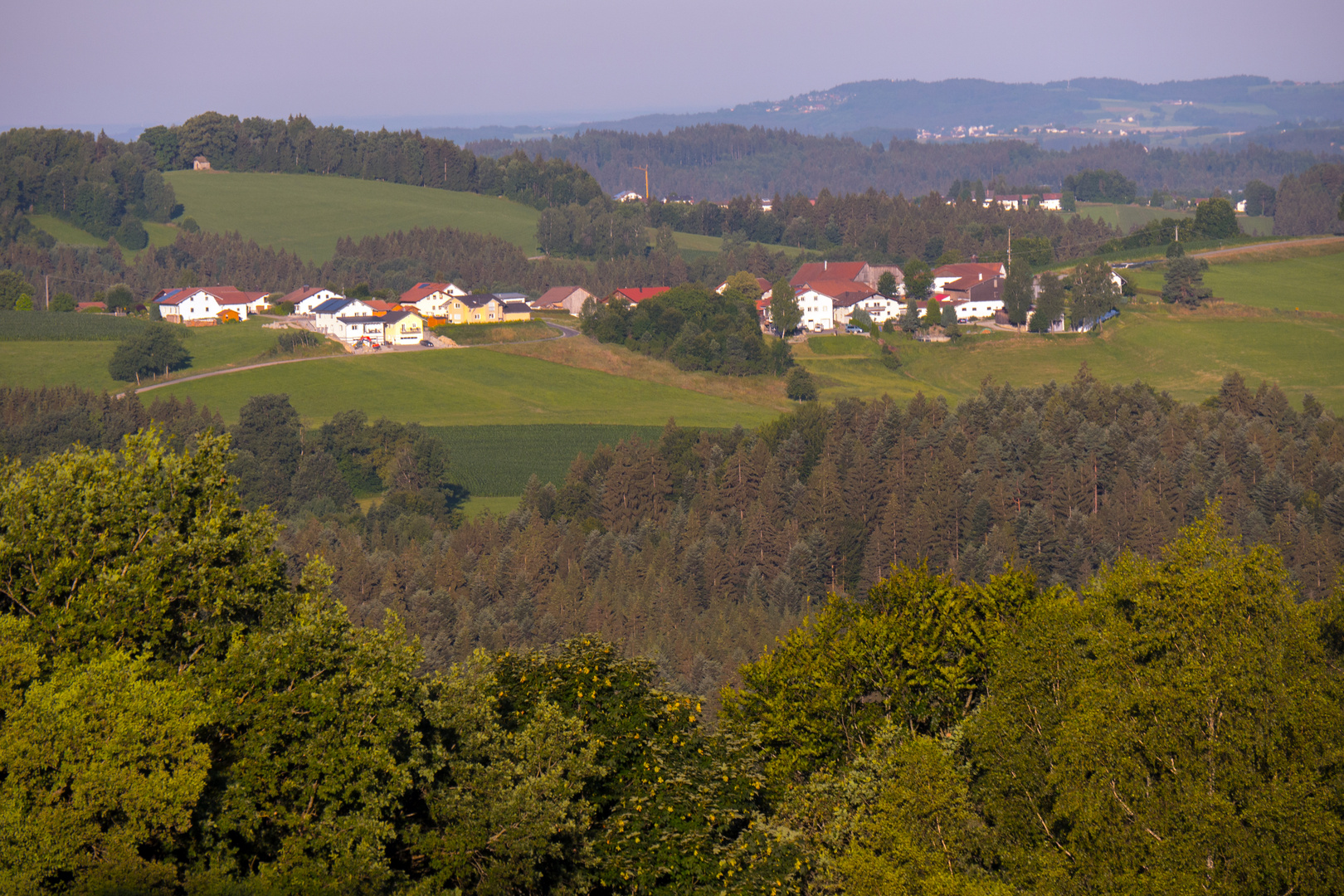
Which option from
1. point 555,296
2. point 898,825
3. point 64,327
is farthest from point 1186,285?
point 898,825

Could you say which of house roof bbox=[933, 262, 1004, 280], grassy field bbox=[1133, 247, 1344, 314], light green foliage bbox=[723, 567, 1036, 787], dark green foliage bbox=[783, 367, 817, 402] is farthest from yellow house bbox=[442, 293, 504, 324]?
light green foliage bbox=[723, 567, 1036, 787]

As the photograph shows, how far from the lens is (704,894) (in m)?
21.8

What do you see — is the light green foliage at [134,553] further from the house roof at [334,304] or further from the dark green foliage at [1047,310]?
the dark green foliage at [1047,310]

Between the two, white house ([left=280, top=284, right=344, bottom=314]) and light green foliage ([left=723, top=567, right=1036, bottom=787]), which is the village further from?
light green foliage ([left=723, top=567, right=1036, bottom=787])

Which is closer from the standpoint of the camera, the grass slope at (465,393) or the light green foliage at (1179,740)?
the light green foliage at (1179,740)

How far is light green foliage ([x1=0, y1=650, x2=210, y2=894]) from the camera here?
18.1m

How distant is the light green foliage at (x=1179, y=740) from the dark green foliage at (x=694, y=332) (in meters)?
120

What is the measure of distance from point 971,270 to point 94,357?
11642 cm

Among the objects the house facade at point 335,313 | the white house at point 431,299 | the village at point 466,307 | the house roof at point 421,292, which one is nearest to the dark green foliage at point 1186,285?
the village at point 466,307

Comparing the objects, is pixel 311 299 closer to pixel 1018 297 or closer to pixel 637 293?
pixel 637 293

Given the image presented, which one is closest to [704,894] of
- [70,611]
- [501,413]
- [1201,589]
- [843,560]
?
[1201,589]

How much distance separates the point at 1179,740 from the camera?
2012cm

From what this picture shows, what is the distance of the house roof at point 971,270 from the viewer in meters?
180

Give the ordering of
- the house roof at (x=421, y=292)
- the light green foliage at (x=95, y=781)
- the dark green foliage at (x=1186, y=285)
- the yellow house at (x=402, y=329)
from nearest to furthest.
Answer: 1. the light green foliage at (x=95, y=781)
2. the yellow house at (x=402, y=329)
3. the dark green foliage at (x=1186, y=285)
4. the house roof at (x=421, y=292)
